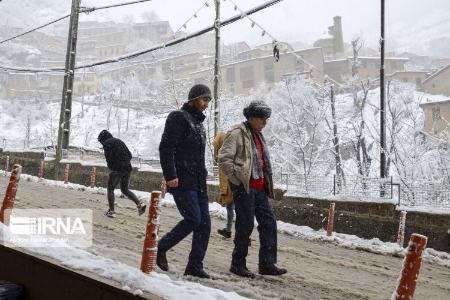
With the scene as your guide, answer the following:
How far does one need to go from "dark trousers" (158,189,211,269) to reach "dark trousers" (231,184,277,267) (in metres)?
0.41

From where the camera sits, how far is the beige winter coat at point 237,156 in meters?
4.74

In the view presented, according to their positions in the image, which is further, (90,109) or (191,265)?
(90,109)

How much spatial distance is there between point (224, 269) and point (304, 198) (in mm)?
7042

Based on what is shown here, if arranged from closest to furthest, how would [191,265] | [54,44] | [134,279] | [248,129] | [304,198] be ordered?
[134,279]
[191,265]
[248,129]
[304,198]
[54,44]

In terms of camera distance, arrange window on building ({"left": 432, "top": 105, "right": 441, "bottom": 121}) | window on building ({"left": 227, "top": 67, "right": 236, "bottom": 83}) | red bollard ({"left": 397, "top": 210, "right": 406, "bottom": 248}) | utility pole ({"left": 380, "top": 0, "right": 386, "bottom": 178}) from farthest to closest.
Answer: window on building ({"left": 227, "top": 67, "right": 236, "bottom": 83}) → window on building ({"left": 432, "top": 105, "right": 441, "bottom": 121}) → utility pole ({"left": 380, "top": 0, "right": 386, "bottom": 178}) → red bollard ({"left": 397, "top": 210, "right": 406, "bottom": 248})

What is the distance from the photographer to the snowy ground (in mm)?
4094

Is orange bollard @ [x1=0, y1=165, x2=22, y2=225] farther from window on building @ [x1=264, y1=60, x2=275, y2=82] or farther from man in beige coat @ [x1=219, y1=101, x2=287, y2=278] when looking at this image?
window on building @ [x1=264, y1=60, x2=275, y2=82]

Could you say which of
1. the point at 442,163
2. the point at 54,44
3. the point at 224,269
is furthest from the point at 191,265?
the point at 54,44

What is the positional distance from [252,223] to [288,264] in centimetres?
227

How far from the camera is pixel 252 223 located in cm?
482

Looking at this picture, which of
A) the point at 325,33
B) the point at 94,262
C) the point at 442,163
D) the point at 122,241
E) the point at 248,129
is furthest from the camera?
the point at 325,33

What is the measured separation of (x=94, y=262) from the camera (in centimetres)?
400

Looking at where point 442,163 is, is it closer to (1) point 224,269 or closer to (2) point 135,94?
(1) point 224,269

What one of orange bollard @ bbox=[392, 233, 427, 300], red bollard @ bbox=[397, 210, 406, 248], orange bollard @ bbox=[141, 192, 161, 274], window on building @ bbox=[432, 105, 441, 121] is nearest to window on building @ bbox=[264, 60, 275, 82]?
window on building @ bbox=[432, 105, 441, 121]
